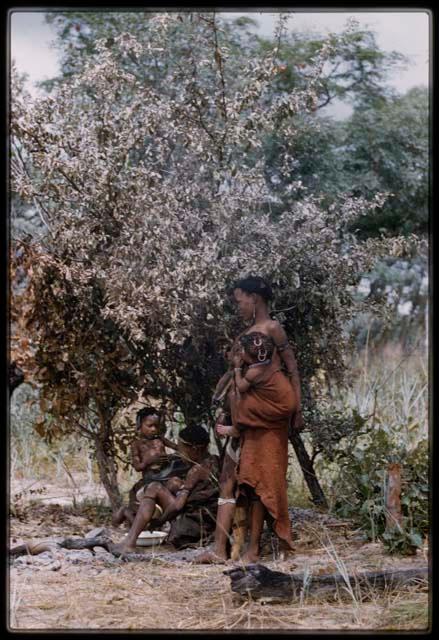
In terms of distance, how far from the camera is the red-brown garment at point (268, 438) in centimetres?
580

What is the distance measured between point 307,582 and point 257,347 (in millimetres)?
1419

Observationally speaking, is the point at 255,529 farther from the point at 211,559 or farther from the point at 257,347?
the point at 257,347

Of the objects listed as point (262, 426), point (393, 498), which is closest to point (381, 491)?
point (393, 498)

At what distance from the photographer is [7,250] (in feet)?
18.9

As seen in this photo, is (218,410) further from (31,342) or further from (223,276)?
(31,342)

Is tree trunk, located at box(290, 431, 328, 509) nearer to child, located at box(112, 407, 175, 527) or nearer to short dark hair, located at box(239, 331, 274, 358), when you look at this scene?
child, located at box(112, 407, 175, 527)

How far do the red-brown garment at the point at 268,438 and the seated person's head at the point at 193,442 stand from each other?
52 cm

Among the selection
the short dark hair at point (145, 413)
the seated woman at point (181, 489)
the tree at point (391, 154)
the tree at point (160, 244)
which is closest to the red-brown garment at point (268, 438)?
the seated woman at point (181, 489)

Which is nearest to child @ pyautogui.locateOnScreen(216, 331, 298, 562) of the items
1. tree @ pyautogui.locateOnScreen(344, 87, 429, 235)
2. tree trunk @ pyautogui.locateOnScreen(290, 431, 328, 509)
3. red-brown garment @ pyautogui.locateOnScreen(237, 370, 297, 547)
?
red-brown garment @ pyautogui.locateOnScreen(237, 370, 297, 547)

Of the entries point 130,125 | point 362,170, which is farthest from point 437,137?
point 362,170

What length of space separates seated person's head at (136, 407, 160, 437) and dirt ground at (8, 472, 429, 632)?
76cm

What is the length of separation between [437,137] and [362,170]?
272 inches

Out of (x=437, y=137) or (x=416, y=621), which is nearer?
(x=416, y=621)

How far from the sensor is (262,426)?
582 cm
